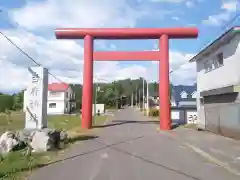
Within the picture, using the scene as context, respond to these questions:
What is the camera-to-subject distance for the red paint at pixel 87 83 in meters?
28.2

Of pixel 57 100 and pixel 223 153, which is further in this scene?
pixel 57 100

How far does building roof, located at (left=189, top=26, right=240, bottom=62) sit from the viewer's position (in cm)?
1788

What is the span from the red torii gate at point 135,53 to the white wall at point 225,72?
283 cm

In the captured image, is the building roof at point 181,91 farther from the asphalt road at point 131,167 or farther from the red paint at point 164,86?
the asphalt road at point 131,167

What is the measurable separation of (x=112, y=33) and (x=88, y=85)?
15.0 ft

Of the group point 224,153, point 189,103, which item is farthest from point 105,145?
point 189,103

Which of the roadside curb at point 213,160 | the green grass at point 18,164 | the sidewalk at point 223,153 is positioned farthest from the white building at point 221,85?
the green grass at point 18,164

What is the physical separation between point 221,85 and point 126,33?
953 centimetres

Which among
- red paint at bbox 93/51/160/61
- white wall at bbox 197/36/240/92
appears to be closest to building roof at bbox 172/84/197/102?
red paint at bbox 93/51/160/61

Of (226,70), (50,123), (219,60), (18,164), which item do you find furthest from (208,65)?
(50,123)

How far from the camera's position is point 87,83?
1107 inches

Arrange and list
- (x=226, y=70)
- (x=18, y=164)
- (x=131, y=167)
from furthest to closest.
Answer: (x=226, y=70) < (x=18, y=164) < (x=131, y=167)

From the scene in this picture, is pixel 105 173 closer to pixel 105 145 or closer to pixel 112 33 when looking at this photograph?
pixel 105 145

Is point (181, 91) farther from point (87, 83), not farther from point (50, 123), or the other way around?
point (87, 83)
